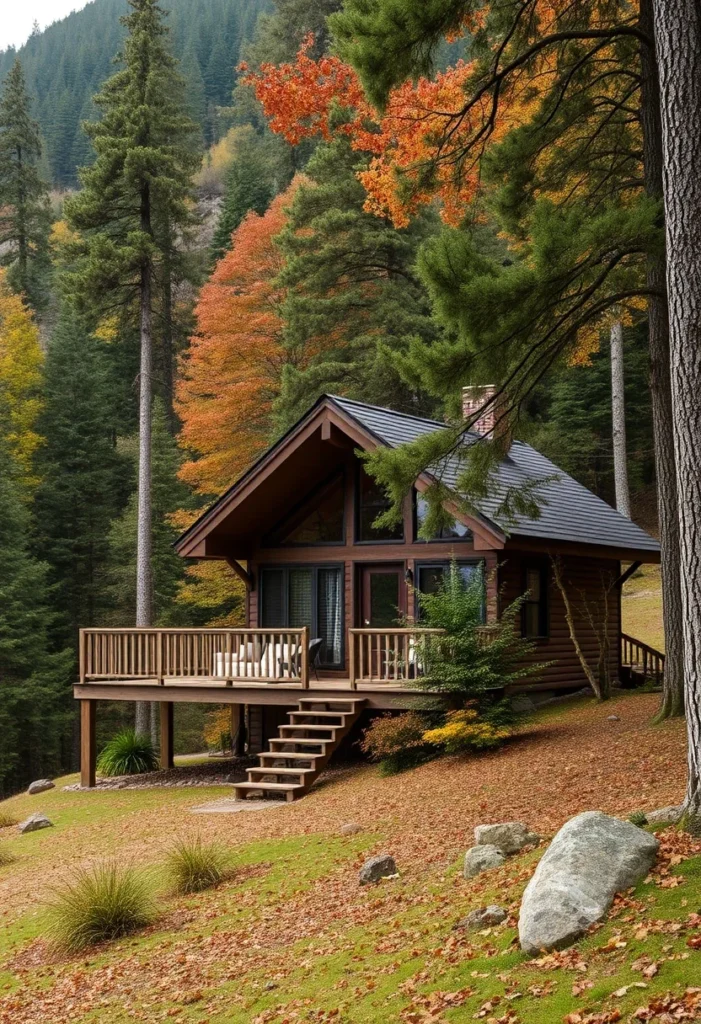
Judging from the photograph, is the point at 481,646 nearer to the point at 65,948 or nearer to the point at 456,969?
the point at 65,948

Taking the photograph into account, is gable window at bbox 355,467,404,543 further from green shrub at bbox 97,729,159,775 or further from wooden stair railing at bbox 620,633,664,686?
green shrub at bbox 97,729,159,775

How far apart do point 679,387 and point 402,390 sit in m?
22.0

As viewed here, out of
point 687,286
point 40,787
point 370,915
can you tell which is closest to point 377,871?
point 370,915

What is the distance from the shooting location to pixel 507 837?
8.89m

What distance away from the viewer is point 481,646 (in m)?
15.7

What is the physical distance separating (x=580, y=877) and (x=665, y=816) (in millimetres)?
1356

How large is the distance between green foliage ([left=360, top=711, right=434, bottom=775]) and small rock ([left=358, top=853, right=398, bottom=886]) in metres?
5.80

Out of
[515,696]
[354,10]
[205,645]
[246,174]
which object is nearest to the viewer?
[354,10]

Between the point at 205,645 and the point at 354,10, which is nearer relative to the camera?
the point at 354,10

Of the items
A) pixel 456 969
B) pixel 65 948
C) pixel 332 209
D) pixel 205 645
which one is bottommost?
pixel 65 948

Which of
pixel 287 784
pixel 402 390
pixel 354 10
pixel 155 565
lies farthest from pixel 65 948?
pixel 155 565

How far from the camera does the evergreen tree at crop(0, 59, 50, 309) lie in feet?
151

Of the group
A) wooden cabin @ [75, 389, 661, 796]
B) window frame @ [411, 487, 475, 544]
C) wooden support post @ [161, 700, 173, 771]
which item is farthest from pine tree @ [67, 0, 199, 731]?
window frame @ [411, 487, 475, 544]

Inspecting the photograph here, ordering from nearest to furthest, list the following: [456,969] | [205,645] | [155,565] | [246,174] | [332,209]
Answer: [456,969]
[205,645]
[332,209]
[155,565]
[246,174]
